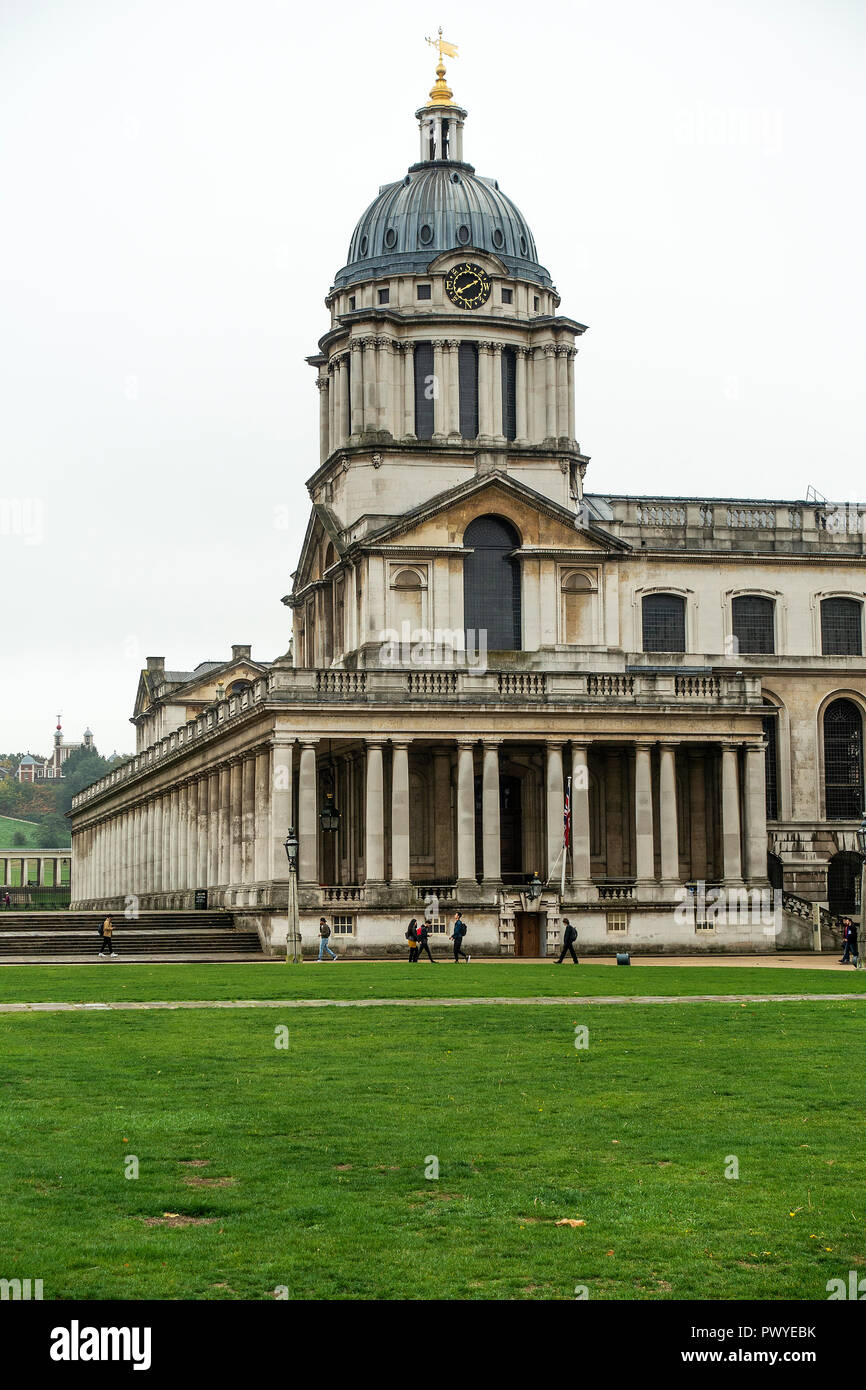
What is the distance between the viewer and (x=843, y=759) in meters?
84.5

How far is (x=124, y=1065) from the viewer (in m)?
25.1

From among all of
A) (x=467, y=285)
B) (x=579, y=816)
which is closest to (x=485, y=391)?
(x=467, y=285)

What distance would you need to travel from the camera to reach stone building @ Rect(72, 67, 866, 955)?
68.8 metres

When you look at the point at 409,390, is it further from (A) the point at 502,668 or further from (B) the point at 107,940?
(B) the point at 107,940

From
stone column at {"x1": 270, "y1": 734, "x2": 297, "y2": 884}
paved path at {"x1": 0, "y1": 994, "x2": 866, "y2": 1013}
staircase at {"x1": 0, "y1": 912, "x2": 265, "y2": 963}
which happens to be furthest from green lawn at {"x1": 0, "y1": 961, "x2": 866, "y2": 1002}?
stone column at {"x1": 270, "y1": 734, "x2": 297, "y2": 884}

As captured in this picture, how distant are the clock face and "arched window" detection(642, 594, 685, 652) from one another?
15.3m

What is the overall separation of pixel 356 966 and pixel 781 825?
3209cm

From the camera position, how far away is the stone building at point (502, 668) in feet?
226

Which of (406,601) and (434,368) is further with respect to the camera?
(434,368)

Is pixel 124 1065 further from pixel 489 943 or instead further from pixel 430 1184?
pixel 489 943

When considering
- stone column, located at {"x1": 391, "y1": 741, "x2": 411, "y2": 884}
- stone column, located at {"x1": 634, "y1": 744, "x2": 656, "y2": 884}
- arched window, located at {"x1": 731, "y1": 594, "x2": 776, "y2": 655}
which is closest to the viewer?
stone column, located at {"x1": 391, "y1": 741, "x2": 411, "y2": 884}

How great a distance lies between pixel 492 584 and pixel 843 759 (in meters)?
19.1

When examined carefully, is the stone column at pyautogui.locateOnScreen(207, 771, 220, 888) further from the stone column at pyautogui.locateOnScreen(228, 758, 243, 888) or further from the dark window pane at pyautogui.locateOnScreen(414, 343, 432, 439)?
the dark window pane at pyautogui.locateOnScreen(414, 343, 432, 439)

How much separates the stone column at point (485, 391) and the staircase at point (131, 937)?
81.6ft
